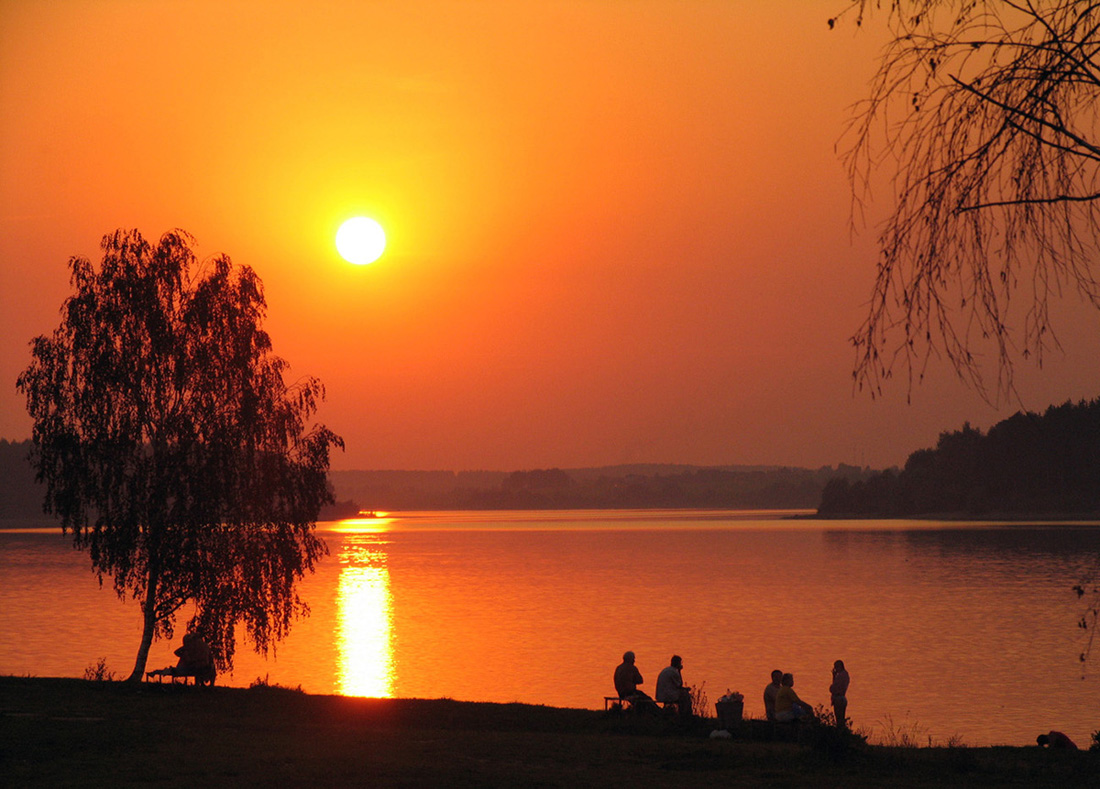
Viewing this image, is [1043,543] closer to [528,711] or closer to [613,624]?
[613,624]

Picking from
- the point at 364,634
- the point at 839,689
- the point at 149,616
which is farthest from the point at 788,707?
the point at 364,634

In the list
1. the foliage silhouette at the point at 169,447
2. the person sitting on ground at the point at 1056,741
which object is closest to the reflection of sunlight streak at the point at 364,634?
the foliage silhouette at the point at 169,447

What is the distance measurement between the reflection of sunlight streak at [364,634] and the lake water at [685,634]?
26cm

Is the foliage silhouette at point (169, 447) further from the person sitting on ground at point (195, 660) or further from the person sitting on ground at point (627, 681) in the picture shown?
the person sitting on ground at point (627, 681)

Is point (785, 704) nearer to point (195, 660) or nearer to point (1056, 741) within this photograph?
point (1056, 741)

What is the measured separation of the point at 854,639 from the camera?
64.1m

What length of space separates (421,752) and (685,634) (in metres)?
47.2

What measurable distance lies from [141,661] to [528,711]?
12.3 metres

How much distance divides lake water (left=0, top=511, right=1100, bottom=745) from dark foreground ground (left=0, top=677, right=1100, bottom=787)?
13481 millimetres

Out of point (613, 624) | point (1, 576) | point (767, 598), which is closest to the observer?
point (613, 624)

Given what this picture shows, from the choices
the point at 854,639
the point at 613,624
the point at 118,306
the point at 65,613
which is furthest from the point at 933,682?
the point at 65,613

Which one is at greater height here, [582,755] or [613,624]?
[582,755]

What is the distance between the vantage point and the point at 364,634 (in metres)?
69.7

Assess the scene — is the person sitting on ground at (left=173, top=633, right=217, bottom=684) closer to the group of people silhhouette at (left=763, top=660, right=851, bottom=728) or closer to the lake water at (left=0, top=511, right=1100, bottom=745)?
the group of people silhhouette at (left=763, top=660, right=851, bottom=728)
